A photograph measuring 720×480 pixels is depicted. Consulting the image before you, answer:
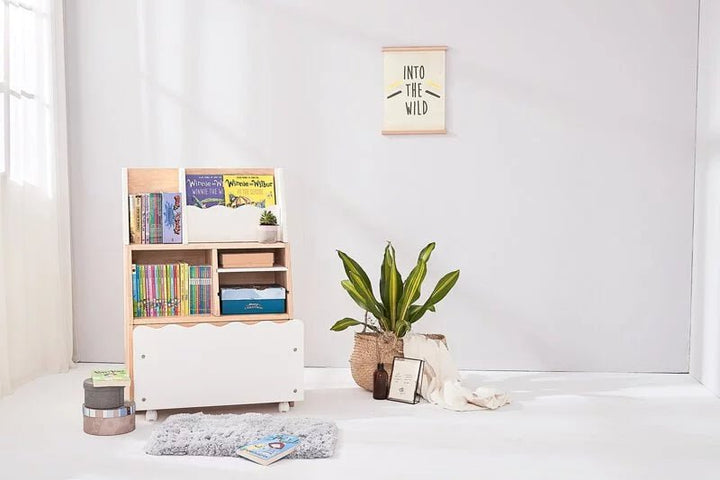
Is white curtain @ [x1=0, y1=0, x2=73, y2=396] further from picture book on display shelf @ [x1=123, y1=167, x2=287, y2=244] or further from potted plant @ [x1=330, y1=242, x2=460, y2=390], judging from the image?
potted plant @ [x1=330, y1=242, x2=460, y2=390]

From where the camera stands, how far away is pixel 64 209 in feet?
13.7

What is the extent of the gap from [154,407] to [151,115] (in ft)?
5.47

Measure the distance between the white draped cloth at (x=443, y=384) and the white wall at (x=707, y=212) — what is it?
1.07 m

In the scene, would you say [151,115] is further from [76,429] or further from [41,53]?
[76,429]

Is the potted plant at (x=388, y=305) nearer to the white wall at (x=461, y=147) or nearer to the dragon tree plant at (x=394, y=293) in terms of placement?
the dragon tree plant at (x=394, y=293)

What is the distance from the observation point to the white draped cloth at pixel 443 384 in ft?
11.2

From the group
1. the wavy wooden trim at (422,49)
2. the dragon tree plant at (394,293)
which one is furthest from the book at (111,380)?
the wavy wooden trim at (422,49)

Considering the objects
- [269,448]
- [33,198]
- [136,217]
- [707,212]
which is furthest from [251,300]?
[707,212]

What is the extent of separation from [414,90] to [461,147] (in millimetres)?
372

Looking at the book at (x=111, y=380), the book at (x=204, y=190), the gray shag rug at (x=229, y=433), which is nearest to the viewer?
the gray shag rug at (x=229, y=433)

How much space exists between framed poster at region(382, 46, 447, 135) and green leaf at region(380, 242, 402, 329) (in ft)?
2.48

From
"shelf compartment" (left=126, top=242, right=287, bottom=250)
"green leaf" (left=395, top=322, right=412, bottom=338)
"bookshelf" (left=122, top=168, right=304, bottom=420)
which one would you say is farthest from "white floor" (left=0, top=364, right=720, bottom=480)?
"shelf compartment" (left=126, top=242, right=287, bottom=250)

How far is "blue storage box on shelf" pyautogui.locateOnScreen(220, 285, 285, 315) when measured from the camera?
3447 millimetres

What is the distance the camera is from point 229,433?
9.66 ft
